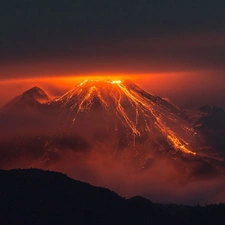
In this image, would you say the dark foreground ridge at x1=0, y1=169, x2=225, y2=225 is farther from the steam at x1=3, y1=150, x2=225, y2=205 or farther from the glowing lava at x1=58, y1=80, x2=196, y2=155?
the glowing lava at x1=58, y1=80, x2=196, y2=155

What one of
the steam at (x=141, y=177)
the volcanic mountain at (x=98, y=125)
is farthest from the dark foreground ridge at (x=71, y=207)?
the volcanic mountain at (x=98, y=125)

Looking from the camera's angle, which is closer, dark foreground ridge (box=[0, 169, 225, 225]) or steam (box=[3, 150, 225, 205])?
dark foreground ridge (box=[0, 169, 225, 225])

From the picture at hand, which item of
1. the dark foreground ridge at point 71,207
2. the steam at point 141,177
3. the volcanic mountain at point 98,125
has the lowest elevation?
the dark foreground ridge at point 71,207

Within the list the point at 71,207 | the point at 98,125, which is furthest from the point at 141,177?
the point at 71,207

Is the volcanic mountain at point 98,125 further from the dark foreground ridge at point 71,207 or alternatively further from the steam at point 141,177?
the dark foreground ridge at point 71,207

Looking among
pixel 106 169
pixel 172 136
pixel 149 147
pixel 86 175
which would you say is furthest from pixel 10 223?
pixel 172 136

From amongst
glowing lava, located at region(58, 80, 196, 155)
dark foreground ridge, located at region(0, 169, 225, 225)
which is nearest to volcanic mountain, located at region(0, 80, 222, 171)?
glowing lava, located at region(58, 80, 196, 155)
